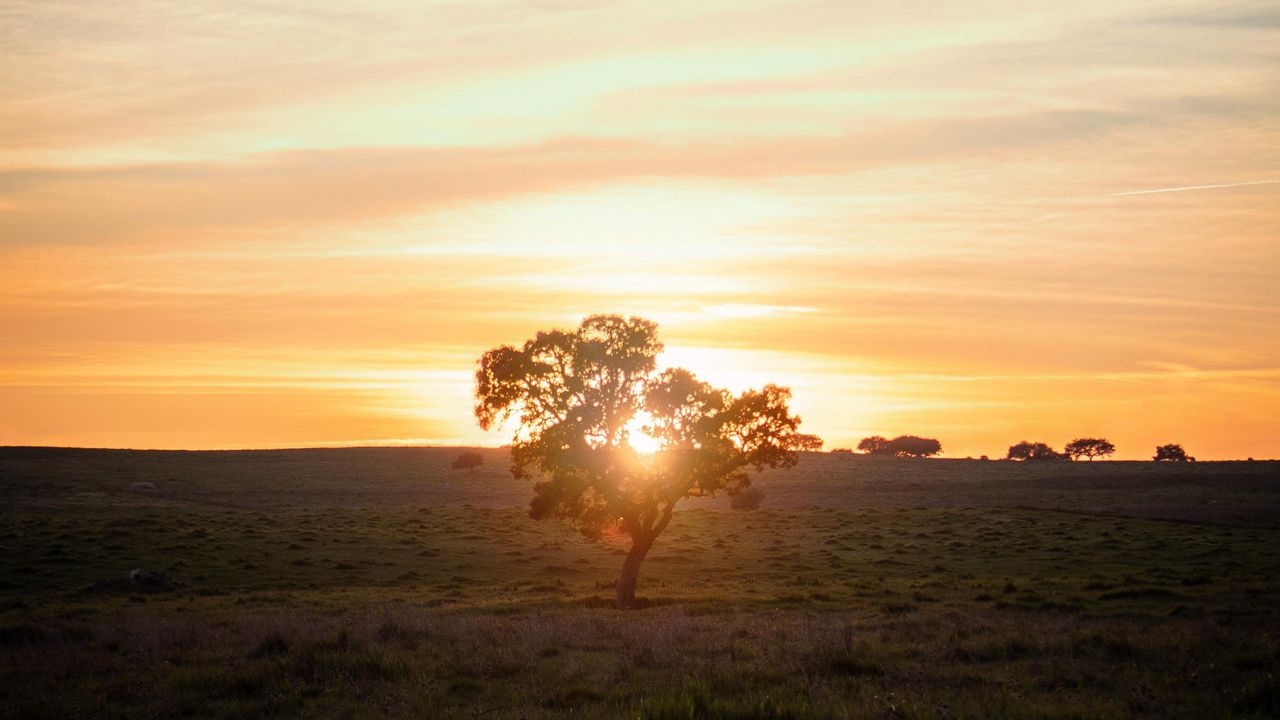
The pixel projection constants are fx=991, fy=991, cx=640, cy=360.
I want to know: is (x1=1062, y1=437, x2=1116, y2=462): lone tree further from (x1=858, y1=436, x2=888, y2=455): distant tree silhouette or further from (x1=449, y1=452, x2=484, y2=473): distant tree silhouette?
(x1=449, y1=452, x2=484, y2=473): distant tree silhouette

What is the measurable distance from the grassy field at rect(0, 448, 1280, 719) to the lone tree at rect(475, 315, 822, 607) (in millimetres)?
4564

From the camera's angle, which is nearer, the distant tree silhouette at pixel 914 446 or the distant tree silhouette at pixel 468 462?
the distant tree silhouette at pixel 468 462

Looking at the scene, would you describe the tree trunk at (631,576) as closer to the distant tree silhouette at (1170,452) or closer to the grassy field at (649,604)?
the grassy field at (649,604)

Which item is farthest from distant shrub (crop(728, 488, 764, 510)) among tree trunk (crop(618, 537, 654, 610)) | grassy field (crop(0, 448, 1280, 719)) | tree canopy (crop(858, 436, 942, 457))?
tree canopy (crop(858, 436, 942, 457))

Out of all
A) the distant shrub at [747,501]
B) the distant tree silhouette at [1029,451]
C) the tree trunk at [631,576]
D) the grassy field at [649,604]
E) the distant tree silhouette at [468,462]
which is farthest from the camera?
the distant tree silhouette at [1029,451]

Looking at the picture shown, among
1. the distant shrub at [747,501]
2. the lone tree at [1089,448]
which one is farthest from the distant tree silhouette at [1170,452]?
the distant shrub at [747,501]

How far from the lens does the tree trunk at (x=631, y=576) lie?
127ft

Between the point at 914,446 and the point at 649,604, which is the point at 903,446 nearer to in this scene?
the point at 914,446

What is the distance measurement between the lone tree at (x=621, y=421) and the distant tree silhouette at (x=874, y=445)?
5732 inches

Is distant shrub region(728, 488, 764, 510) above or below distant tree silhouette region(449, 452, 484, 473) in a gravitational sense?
below

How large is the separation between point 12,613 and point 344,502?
51015mm

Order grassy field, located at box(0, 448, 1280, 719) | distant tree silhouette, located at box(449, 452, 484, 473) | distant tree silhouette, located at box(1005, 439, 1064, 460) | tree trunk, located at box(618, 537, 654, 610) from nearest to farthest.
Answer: grassy field, located at box(0, 448, 1280, 719) → tree trunk, located at box(618, 537, 654, 610) → distant tree silhouette, located at box(449, 452, 484, 473) → distant tree silhouette, located at box(1005, 439, 1064, 460)

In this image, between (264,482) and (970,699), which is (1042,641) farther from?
(264,482)

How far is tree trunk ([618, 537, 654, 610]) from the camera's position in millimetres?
38750
